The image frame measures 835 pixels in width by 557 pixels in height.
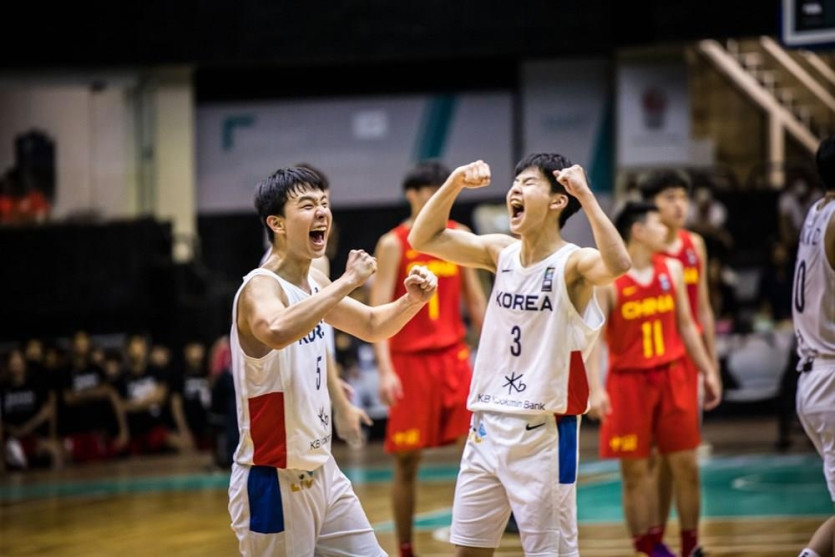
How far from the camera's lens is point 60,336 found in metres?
16.3

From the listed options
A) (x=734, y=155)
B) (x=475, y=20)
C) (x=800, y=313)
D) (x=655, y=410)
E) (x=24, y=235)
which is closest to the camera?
(x=800, y=313)

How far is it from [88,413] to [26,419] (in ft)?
2.19

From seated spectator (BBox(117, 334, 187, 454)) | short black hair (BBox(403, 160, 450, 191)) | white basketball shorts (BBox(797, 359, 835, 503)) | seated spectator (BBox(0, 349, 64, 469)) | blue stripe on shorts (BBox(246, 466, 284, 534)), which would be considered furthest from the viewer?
seated spectator (BBox(117, 334, 187, 454))

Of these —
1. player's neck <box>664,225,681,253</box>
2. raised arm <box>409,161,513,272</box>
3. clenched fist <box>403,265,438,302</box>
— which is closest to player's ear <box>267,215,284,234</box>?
clenched fist <box>403,265,438,302</box>

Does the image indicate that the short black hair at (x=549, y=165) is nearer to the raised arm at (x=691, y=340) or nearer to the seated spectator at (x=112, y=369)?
the raised arm at (x=691, y=340)

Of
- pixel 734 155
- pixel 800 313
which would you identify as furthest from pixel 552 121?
pixel 800 313

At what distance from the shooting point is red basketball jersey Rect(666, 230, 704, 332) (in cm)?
752

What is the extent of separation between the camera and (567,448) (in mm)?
5176

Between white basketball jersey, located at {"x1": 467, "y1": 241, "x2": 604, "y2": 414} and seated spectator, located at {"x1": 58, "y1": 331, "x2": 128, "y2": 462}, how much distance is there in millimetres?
10189

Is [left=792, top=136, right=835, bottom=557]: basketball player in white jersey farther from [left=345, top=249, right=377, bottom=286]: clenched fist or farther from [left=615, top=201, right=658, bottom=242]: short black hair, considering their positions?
[left=345, top=249, right=377, bottom=286]: clenched fist

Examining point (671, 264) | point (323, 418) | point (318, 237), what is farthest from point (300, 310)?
point (671, 264)

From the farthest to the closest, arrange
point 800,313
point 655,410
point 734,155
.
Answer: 1. point 734,155
2. point 655,410
3. point 800,313

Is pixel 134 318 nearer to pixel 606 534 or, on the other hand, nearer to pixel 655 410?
pixel 606 534

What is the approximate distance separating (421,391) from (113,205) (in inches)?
400
